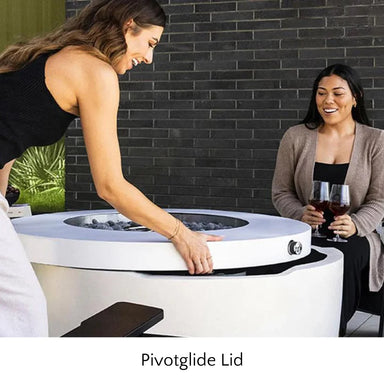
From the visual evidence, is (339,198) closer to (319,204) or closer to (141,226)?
(319,204)

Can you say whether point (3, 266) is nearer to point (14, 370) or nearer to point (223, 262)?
point (14, 370)

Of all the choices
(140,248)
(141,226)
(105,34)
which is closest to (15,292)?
(140,248)

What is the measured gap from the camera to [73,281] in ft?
6.21

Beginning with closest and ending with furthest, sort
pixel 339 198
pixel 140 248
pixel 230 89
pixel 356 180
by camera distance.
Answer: pixel 140 248 < pixel 339 198 < pixel 356 180 < pixel 230 89

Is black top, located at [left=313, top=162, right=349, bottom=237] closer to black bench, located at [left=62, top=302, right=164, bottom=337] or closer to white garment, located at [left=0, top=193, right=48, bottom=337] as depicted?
black bench, located at [left=62, top=302, right=164, bottom=337]

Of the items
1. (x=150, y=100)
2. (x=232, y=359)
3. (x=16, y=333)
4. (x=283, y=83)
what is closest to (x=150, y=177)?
(x=150, y=100)

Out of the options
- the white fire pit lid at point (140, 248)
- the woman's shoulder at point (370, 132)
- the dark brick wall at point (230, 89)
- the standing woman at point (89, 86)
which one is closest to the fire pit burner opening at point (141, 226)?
the white fire pit lid at point (140, 248)

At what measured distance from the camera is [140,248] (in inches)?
71.3

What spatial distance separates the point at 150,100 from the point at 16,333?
407 cm

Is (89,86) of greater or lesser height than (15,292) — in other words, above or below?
above

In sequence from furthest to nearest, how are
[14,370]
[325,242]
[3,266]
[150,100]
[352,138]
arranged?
1. [150,100]
2. [352,138]
3. [325,242]
4. [3,266]
5. [14,370]

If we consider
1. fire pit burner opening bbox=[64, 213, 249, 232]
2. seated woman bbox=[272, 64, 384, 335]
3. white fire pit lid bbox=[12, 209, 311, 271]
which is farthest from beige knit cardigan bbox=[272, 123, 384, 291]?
white fire pit lid bbox=[12, 209, 311, 271]

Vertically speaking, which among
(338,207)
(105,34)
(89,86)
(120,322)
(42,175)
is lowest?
(42,175)

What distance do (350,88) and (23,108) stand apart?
151cm
